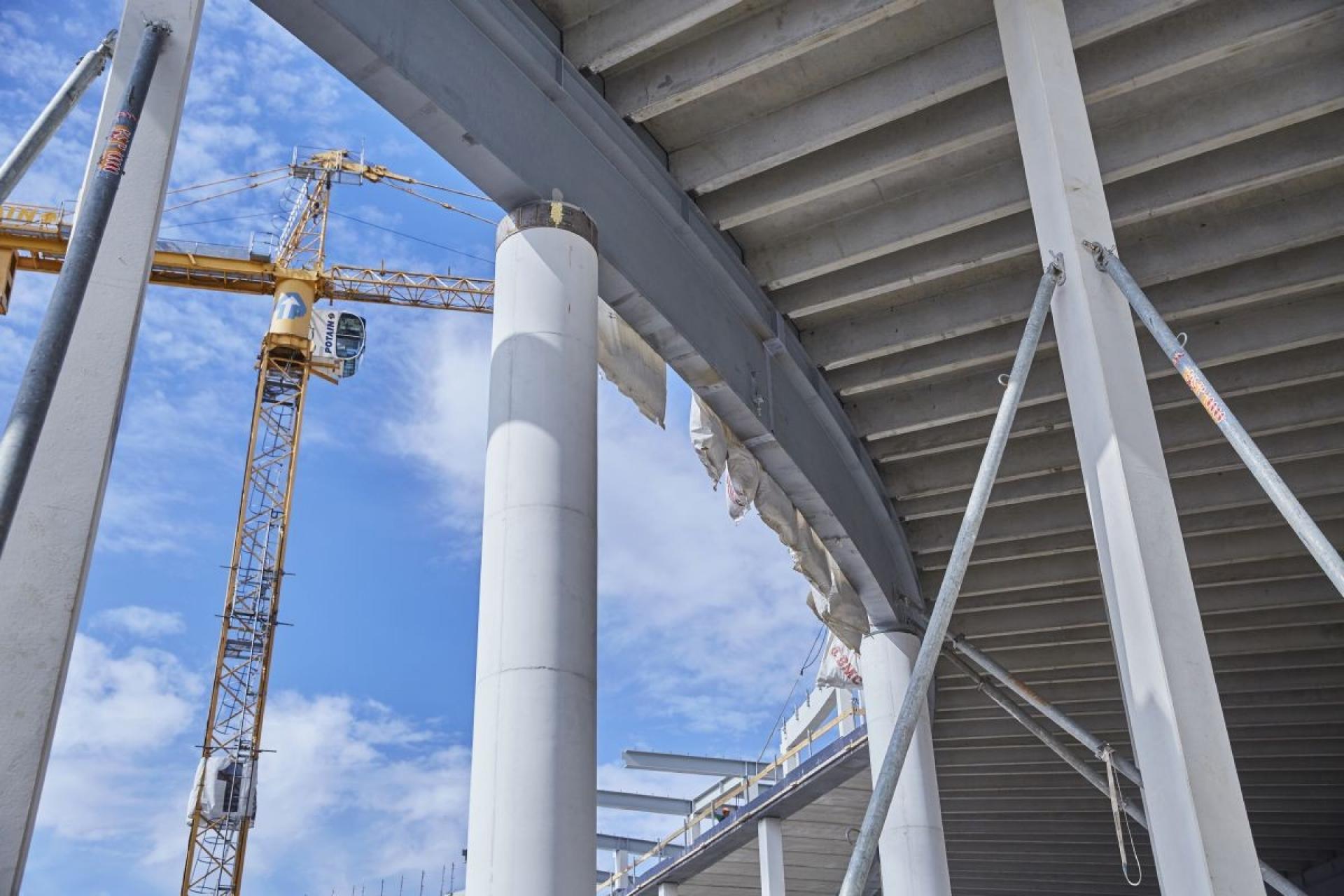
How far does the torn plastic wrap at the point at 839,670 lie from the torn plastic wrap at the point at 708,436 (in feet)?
24.5

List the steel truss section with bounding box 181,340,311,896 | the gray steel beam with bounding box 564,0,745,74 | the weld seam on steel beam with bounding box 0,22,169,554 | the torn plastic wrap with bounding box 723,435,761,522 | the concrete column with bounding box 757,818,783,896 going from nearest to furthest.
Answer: the weld seam on steel beam with bounding box 0,22,169,554 < the gray steel beam with bounding box 564,0,745,74 < the torn plastic wrap with bounding box 723,435,761,522 < the concrete column with bounding box 757,818,783,896 < the steel truss section with bounding box 181,340,311,896

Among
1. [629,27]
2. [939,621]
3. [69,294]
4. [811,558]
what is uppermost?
[629,27]

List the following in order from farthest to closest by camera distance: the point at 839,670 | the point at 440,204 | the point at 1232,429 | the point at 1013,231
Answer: the point at 440,204, the point at 839,670, the point at 1013,231, the point at 1232,429

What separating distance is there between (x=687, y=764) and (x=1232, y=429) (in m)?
36.5

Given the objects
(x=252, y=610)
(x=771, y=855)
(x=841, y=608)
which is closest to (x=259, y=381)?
(x=252, y=610)

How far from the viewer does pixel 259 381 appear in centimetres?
4812

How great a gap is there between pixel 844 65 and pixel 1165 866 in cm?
571

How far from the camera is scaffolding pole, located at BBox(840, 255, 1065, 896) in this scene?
5453 millimetres

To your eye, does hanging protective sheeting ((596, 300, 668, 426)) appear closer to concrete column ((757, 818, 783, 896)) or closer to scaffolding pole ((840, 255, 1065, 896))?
scaffolding pole ((840, 255, 1065, 896))

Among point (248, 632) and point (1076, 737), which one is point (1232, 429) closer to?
point (1076, 737)

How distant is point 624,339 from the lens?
9094 millimetres

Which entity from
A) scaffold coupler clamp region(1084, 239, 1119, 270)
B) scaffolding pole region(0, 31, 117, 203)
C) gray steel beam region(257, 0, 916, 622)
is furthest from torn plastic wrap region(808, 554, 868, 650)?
scaffolding pole region(0, 31, 117, 203)

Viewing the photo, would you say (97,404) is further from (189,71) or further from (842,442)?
(842,442)

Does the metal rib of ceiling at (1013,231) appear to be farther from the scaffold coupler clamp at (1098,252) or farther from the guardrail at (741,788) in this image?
the guardrail at (741,788)
